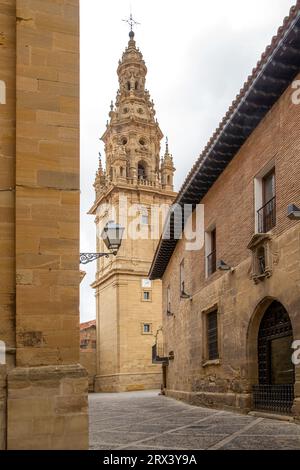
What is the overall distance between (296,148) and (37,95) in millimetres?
5649

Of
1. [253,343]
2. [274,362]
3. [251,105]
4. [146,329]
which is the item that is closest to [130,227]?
[146,329]

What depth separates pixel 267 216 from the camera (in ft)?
40.9

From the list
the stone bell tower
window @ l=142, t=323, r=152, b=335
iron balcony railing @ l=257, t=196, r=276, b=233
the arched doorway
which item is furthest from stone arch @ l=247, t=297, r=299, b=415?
window @ l=142, t=323, r=152, b=335

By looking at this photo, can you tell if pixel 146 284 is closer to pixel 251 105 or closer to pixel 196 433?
pixel 251 105

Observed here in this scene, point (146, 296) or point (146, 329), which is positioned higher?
point (146, 296)

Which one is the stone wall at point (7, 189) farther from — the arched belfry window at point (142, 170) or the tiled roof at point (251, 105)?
the arched belfry window at point (142, 170)

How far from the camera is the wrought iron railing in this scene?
37.2 ft

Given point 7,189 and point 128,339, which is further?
point 128,339

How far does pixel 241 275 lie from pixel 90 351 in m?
32.4

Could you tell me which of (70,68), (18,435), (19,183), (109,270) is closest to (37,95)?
(70,68)

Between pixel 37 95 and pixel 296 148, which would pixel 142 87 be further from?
pixel 37 95

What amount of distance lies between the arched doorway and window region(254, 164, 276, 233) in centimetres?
166

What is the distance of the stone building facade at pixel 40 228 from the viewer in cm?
613

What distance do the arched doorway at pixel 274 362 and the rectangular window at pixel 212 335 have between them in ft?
9.33
